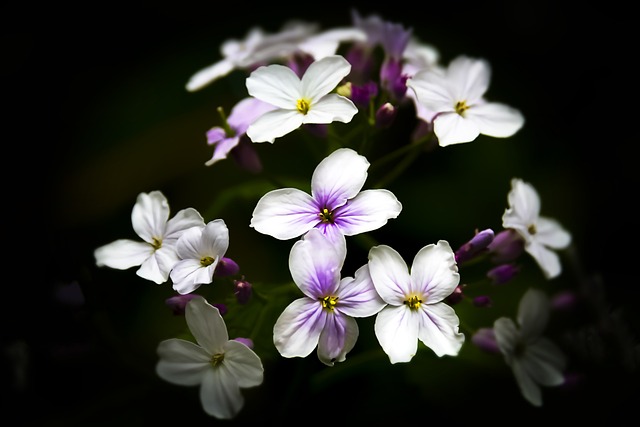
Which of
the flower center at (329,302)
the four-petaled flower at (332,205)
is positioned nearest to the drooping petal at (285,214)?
the four-petaled flower at (332,205)

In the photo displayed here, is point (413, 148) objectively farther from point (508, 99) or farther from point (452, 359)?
point (508, 99)

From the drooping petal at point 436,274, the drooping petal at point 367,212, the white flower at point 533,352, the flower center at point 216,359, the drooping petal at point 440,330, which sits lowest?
the white flower at point 533,352

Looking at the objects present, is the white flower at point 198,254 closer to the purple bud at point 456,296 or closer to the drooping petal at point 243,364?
the drooping petal at point 243,364

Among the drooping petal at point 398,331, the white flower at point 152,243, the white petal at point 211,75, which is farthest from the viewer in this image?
the white petal at point 211,75

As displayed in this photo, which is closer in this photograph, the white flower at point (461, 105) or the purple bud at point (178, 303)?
the purple bud at point (178, 303)

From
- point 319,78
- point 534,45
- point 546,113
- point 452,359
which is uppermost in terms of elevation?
point 319,78

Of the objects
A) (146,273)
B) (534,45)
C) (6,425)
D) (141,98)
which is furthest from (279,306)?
(534,45)

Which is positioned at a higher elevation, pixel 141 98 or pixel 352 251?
pixel 141 98

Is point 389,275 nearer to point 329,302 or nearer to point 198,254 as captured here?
point 329,302
